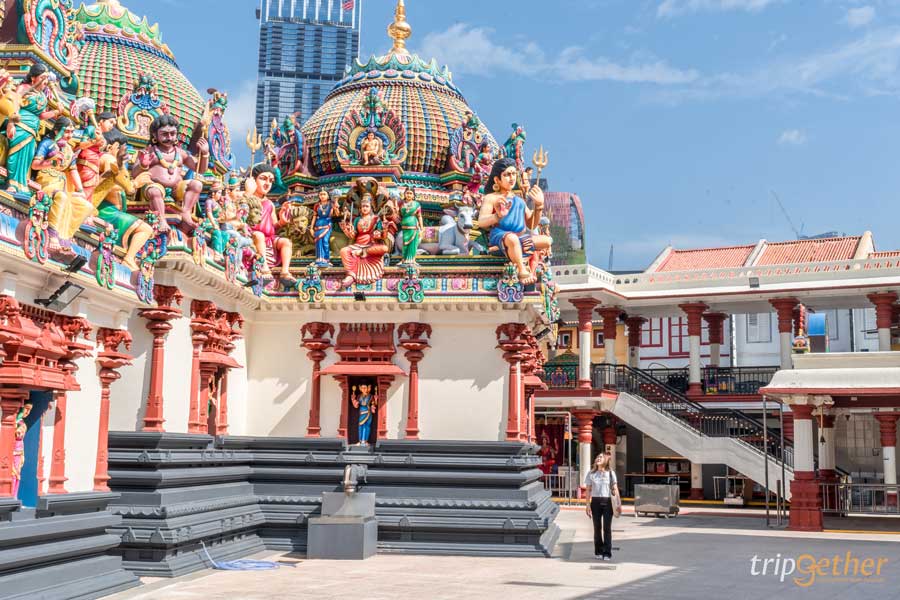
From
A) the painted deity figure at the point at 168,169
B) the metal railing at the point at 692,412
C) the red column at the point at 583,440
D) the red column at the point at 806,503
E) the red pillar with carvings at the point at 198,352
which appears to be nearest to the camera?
the painted deity figure at the point at 168,169

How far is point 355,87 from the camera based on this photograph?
24.8 metres

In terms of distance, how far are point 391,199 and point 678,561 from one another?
9.11 m

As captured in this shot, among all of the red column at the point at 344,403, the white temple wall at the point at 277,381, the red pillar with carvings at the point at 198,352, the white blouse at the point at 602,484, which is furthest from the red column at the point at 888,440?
the red pillar with carvings at the point at 198,352

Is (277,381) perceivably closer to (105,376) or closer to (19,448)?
(105,376)

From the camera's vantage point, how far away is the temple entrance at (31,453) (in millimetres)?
11188

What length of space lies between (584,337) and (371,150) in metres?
15.1

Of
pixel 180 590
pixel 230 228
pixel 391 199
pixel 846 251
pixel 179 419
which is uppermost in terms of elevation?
pixel 846 251

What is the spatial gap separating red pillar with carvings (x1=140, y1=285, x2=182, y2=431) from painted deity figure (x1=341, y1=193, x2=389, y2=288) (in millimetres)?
4996

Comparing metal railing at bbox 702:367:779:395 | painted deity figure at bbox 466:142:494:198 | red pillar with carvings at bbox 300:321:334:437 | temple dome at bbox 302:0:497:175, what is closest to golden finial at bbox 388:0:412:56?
temple dome at bbox 302:0:497:175

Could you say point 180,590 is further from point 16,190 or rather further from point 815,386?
point 815,386

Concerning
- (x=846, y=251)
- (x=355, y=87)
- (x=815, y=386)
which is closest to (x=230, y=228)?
(x=355, y=87)

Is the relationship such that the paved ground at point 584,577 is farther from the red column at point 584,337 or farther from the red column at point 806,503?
the red column at point 584,337

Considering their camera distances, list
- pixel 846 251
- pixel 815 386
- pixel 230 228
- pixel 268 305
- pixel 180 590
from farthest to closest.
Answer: pixel 846 251 < pixel 815 386 < pixel 268 305 < pixel 230 228 < pixel 180 590

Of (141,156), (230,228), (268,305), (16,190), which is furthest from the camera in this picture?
(268,305)
